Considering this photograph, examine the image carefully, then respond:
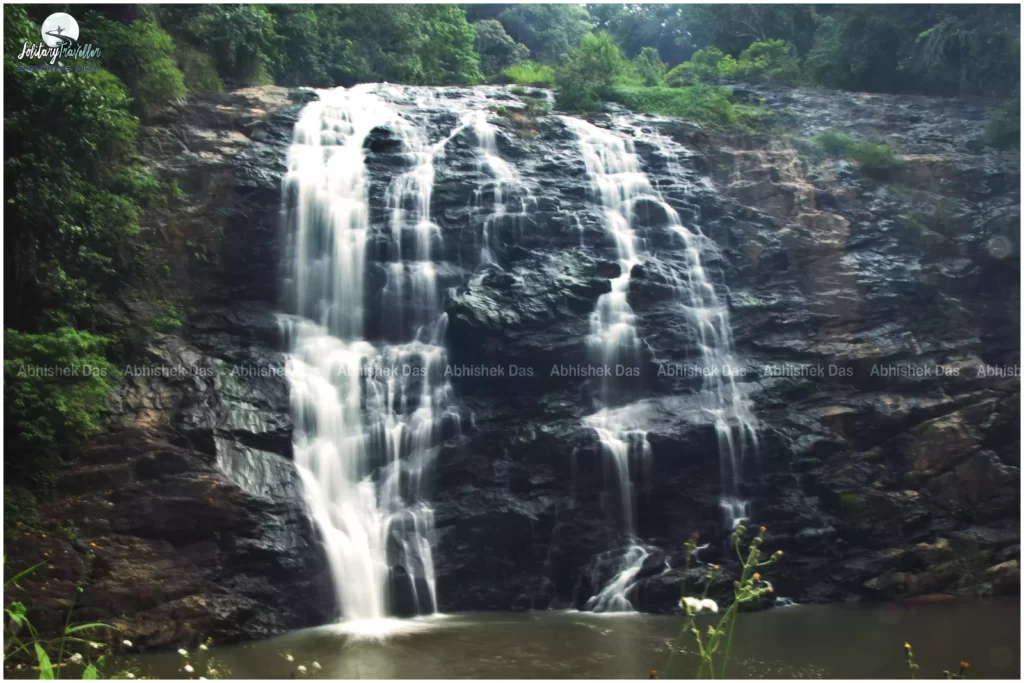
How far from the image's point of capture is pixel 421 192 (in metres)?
14.7

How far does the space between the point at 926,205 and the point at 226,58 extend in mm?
14118

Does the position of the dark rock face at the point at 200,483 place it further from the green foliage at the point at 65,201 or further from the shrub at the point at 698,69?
the shrub at the point at 698,69

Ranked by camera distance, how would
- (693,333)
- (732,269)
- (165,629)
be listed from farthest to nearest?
(732,269)
(693,333)
(165,629)

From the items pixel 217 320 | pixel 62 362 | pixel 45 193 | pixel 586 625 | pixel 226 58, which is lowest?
pixel 586 625

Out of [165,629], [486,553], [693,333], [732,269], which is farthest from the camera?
[732,269]

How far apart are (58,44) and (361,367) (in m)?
6.73

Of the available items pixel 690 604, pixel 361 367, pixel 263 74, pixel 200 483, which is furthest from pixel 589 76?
pixel 690 604

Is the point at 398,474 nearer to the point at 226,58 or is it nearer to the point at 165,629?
the point at 165,629

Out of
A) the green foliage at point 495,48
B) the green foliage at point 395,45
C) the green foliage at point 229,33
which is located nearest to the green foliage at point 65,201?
the green foliage at point 229,33

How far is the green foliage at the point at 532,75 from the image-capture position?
20.2 m

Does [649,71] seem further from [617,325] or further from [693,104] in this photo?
[617,325]

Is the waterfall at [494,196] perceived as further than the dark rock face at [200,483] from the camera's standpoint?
Yes

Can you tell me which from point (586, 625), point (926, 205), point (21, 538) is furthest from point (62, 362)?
point (926, 205)

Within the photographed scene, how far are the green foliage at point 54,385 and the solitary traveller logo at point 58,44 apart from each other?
4.33m
